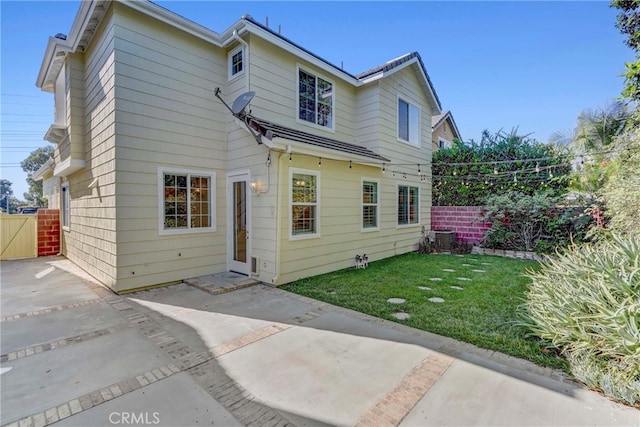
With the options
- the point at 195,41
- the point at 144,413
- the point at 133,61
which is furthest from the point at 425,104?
the point at 144,413

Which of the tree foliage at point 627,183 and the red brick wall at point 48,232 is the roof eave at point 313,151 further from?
the red brick wall at point 48,232

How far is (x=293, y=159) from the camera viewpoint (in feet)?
21.5

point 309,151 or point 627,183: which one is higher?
point 309,151

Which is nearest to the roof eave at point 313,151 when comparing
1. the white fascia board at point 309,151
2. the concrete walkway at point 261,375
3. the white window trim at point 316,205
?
the white fascia board at point 309,151

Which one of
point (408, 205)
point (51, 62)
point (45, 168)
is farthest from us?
point (45, 168)

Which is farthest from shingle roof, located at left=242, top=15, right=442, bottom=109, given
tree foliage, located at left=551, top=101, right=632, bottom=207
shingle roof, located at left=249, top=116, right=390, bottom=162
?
tree foliage, located at left=551, top=101, right=632, bottom=207

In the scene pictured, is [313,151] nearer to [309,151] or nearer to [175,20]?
[309,151]

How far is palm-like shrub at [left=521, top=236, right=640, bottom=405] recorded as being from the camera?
2.60m

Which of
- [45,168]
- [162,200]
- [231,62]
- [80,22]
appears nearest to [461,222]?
[231,62]

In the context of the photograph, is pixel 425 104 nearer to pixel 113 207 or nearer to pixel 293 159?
pixel 293 159

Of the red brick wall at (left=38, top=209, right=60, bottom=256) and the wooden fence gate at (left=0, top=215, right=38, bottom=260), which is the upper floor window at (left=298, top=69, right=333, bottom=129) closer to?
the red brick wall at (left=38, top=209, right=60, bottom=256)

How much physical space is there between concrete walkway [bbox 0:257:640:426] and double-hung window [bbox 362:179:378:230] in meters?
4.48

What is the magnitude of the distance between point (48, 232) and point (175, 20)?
9.46m

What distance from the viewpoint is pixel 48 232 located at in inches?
415
